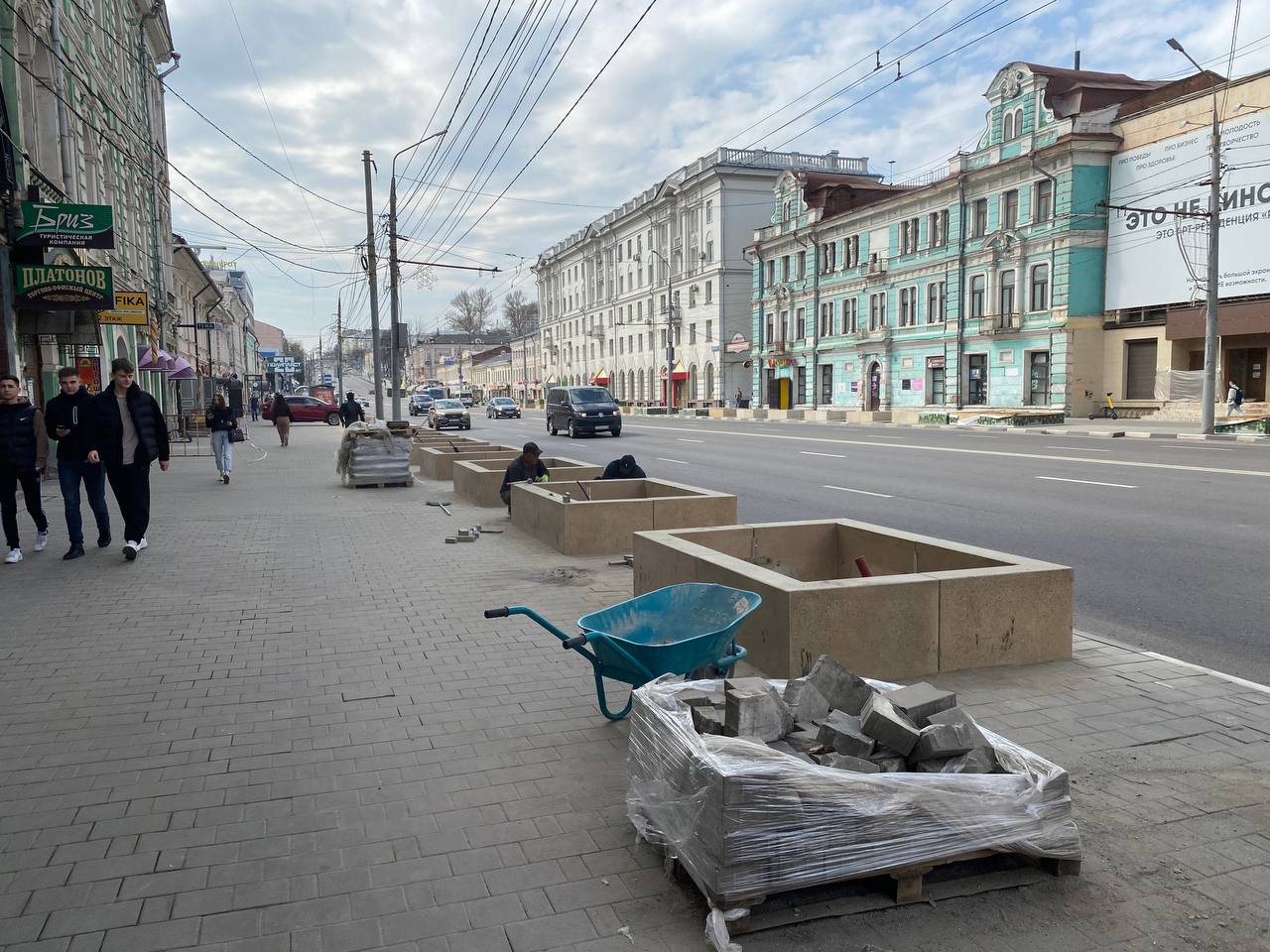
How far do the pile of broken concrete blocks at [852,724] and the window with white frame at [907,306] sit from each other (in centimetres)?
4702

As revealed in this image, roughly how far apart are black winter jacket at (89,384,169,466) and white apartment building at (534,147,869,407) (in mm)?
53106

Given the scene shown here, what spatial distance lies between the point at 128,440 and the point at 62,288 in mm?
8485

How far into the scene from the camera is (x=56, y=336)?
17.8 meters

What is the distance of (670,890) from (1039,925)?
1.14 metres

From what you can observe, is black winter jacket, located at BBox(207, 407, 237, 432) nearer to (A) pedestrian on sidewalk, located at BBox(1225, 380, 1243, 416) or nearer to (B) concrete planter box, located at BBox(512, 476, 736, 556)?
(B) concrete planter box, located at BBox(512, 476, 736, 556)

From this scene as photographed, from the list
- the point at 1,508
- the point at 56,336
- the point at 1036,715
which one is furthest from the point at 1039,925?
the point at 56,336

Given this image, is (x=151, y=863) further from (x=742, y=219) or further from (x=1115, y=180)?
(x=742, y=219)


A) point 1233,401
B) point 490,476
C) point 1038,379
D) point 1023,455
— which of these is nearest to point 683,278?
point 1038,379

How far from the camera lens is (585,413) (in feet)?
110

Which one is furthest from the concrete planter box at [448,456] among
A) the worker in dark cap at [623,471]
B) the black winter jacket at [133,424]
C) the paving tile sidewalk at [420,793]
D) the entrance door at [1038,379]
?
the entrance door at [1038,379]

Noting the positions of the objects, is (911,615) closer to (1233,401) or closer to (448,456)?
(448,456)

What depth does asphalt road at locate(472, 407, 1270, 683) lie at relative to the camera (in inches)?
264

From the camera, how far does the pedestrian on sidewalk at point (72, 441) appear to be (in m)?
8.89

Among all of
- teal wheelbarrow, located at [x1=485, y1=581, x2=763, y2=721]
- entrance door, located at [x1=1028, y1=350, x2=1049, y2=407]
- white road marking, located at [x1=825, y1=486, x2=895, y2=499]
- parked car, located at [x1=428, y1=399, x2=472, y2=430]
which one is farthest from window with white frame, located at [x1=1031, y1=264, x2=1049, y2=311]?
teal wheelbarrow, located at [x1=485, y1=581, x2=763, y2=721]
